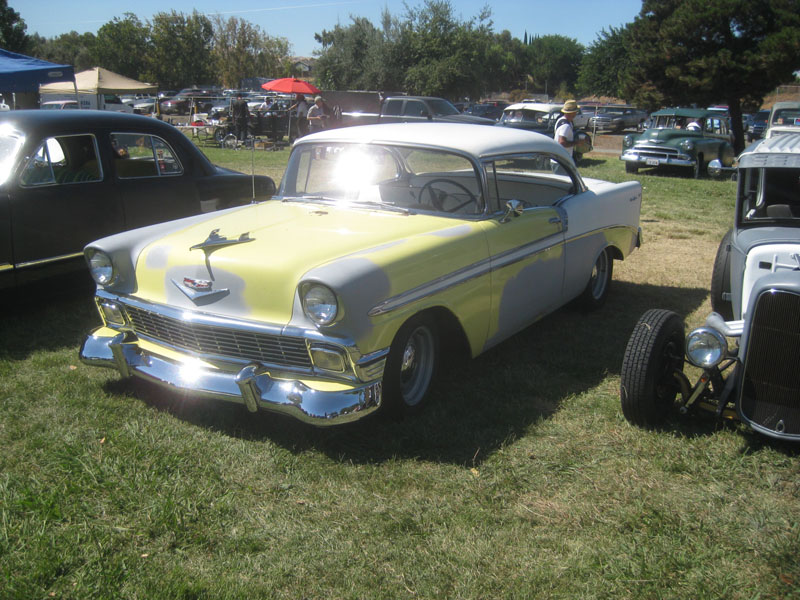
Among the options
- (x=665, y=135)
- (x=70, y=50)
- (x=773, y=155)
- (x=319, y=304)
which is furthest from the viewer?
(x=70, y=50)

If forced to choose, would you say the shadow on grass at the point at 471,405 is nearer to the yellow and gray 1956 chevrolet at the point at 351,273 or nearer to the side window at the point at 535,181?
the yellow and gray 1956 chevrolet at the point at 351,273

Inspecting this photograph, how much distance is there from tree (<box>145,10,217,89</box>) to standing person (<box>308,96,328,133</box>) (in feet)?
165

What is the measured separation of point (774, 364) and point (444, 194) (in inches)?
83.5

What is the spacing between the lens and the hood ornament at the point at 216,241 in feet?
11.7

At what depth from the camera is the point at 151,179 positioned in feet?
19.2

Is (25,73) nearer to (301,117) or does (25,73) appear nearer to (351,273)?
(301,117)

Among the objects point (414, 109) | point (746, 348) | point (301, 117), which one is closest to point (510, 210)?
point (746, 348)

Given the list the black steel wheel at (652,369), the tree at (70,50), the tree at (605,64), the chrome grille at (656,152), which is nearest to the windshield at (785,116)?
the chrome grille at (656,152)

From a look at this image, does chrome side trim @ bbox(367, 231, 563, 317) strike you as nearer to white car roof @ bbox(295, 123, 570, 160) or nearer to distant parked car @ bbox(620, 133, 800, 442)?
white car roof @ bbox(295, 123, 570, 160)

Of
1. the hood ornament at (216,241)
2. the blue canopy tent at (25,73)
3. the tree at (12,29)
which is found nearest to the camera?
the hood ornament at (216,241)

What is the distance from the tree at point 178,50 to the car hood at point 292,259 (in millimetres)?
64885

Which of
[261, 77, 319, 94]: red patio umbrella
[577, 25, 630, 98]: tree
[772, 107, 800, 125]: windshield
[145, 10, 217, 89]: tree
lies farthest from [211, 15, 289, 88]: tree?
[772, 107, 800, 125]: windshield

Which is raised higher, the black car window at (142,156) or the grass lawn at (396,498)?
the black car window at (142,156)

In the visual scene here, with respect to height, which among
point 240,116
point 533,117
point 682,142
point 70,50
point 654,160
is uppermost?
point 70,50
